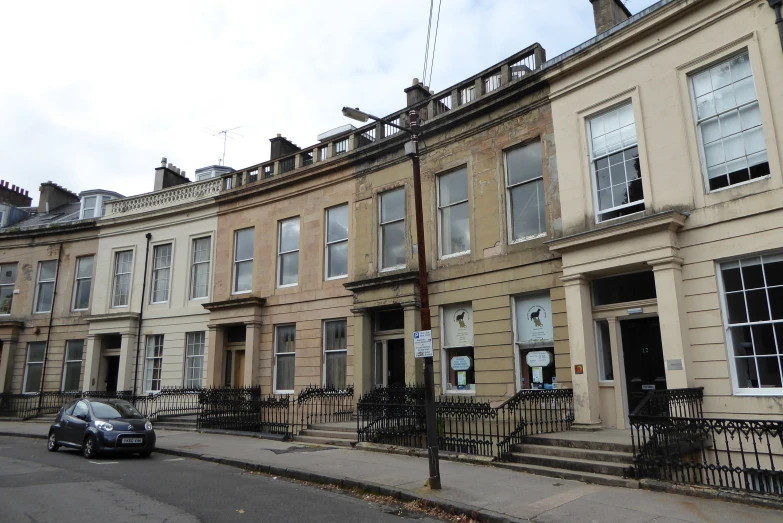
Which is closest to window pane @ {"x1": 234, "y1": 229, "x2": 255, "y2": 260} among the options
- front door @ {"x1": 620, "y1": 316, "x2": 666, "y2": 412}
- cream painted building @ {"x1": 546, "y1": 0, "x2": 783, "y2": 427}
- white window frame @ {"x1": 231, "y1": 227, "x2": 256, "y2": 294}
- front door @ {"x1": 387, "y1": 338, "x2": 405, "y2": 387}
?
white window frame @ {"x1": 231, "y1": 227, "x2": 256, "y2": 294}

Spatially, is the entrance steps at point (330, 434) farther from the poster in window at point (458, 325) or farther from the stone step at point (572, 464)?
the stone step at point (572, 464)

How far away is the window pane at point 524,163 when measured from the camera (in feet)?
45.6

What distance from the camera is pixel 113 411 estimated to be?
13367 millimetres

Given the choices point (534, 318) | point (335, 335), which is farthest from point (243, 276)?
point (534, 318)

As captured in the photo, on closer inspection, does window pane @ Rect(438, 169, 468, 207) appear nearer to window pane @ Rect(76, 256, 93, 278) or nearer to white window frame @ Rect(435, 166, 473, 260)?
white window frame @ Rect(435, 166, 473, 260)

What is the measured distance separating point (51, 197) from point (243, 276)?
17.1 meters

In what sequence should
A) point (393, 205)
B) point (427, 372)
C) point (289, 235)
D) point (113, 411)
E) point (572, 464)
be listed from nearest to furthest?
point (427, 372), point (572, 464), point (113, 411), point (393, 205), point (289, 235)

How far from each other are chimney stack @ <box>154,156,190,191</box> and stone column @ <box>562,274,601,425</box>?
19847 mm

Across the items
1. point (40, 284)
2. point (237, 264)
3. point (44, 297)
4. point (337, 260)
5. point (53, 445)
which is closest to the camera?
point (53, 445)

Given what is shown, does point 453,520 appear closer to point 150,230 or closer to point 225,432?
point 225,432

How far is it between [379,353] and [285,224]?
21.2ft

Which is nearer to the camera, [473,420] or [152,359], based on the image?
[473,420]

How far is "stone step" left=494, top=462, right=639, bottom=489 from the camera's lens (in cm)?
835

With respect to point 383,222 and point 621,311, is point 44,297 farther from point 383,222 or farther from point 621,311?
point 621,311
